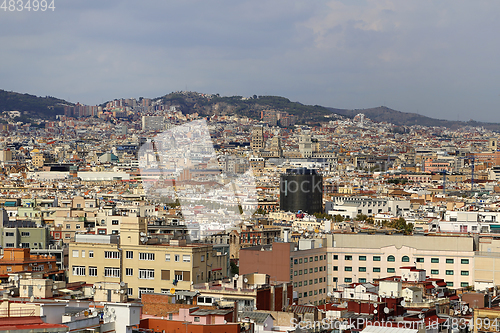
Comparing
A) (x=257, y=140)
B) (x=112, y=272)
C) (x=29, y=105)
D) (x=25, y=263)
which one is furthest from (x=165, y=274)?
(x=29, y=105)

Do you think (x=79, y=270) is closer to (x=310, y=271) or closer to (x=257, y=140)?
(x=310, y=271)

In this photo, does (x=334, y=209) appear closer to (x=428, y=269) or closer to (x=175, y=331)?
(x=428, y=269)

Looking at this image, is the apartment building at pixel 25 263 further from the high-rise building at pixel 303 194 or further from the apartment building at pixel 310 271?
the high-rise building at pixel 303 194

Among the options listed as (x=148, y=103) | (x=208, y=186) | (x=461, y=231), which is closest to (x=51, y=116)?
(x=148, y=103)

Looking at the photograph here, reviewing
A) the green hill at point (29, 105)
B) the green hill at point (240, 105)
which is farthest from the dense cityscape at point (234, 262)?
the green hill at point (29, 105)

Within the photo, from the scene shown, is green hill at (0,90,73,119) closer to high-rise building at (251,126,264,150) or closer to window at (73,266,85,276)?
high-rise building at (251,126,264,150)

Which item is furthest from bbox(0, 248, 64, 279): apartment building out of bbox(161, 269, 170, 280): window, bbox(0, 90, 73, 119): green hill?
bbox(0, 90, 73, 119): green hill

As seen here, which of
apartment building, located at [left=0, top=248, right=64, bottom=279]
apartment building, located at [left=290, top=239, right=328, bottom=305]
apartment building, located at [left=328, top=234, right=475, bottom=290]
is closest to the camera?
apartment building, located at [left=0, top=248, right=64, bottom=279]
